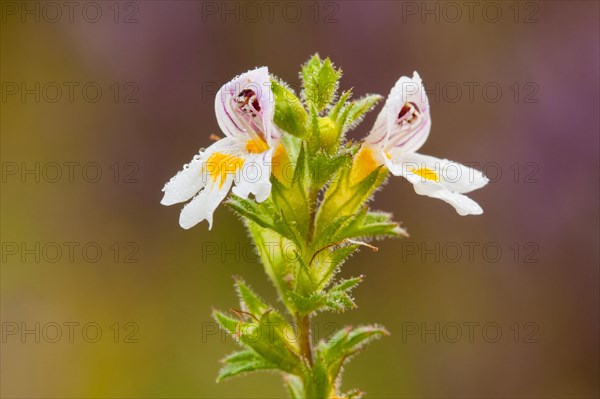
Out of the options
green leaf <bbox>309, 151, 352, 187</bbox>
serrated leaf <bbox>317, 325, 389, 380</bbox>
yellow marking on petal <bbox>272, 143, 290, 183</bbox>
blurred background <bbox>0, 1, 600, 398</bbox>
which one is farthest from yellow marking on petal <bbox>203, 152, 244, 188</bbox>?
blurred background <bbox>0, 1, 600, 398</bbox>

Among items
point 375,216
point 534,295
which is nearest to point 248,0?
point 534,295

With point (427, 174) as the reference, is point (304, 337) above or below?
below

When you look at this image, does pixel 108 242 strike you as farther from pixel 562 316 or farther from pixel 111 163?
pixel 562 316

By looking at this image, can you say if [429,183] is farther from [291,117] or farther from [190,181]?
[190,181]

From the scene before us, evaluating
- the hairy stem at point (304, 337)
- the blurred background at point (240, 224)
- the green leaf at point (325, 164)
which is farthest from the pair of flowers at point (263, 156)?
the blurred background at point (240, 224)

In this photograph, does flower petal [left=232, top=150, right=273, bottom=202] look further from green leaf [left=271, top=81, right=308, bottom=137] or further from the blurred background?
the blurred background

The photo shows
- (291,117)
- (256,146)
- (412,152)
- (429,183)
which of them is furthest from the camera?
(412,152)

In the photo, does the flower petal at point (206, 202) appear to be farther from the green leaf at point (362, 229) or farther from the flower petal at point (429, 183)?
the flower petal at point (429, 183)

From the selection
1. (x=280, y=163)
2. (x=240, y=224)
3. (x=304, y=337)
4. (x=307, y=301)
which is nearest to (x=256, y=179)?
(x=280, y=163)
